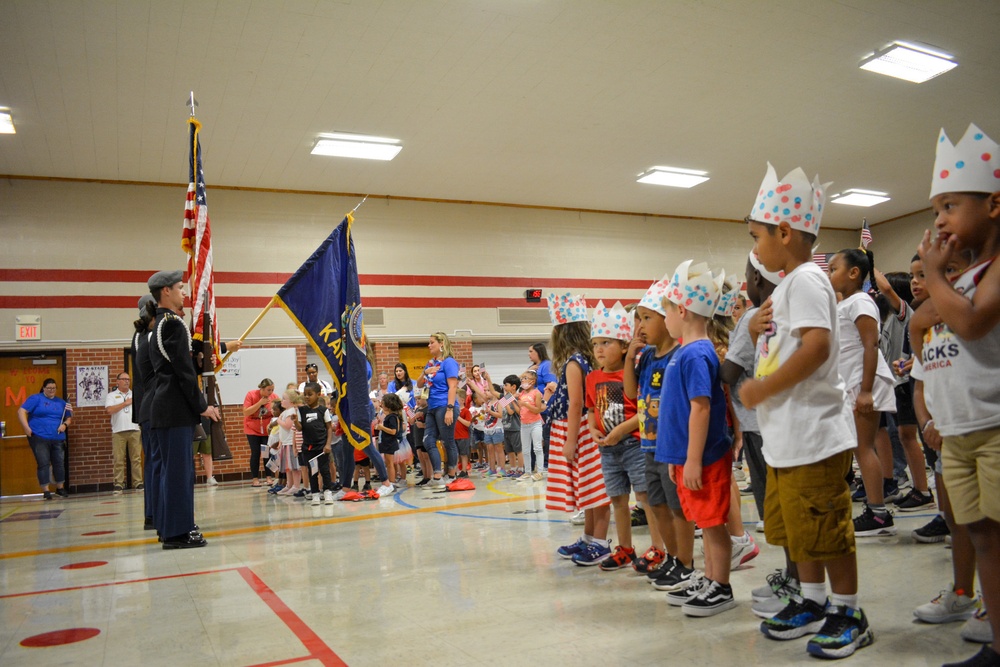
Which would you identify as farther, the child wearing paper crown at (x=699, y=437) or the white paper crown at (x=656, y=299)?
the white paper crown at (x=656, y=299)

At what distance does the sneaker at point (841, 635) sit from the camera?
2369 mm

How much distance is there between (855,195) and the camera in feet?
58.6

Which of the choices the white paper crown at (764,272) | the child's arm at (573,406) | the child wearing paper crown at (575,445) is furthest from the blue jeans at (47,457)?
the white paper crown at (764,272)

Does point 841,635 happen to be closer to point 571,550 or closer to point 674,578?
point 674,578

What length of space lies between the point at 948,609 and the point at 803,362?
3.73 feet

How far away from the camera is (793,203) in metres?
2.65

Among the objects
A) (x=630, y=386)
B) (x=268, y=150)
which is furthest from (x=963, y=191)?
(x=268, y=150)

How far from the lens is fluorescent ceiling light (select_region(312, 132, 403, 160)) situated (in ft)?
40.3

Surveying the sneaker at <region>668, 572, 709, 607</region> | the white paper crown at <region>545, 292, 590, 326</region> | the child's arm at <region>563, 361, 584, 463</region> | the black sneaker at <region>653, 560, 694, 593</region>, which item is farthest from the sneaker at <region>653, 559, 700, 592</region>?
the white paper crown at <region>545, 292, 590, 326</region>

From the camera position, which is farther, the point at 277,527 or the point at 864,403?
the point at 277,527

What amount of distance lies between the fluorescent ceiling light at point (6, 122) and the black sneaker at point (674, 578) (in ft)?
37.4

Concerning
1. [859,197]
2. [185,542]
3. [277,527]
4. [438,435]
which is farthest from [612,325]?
[859,197]

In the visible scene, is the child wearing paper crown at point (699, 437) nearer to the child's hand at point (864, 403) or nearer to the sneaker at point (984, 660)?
the sneaker at point (984, 660)

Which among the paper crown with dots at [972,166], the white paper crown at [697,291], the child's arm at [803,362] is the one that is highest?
the paper crown with dots at [972,166]
